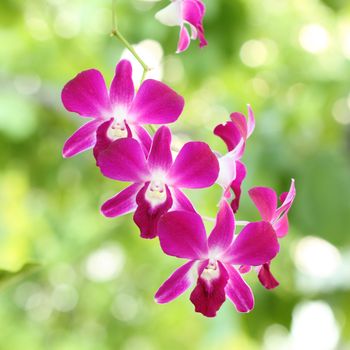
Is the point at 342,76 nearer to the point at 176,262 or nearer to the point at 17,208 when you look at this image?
the point at 176,262

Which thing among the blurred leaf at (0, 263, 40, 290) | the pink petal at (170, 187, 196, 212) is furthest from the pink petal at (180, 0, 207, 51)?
the blurred leaf at (0, 263, 40, 290)

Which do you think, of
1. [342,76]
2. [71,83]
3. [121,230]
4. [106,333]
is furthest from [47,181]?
[71,83]

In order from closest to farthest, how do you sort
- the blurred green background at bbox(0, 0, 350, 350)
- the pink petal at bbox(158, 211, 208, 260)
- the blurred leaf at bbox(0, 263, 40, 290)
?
the pink petal at bbox(158, 211, 208, 260) < the blurred leaf at bbox(0, 263, 40, 290) < the blurred green background at bbox(0, 0, 350, 350)

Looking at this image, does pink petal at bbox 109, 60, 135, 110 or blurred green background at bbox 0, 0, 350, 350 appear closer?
pink petal at bbox 109, 60, 135, 110

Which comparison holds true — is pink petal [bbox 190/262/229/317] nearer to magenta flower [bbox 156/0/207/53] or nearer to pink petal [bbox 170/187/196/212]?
pink petal [bbox 170/187/196/212]

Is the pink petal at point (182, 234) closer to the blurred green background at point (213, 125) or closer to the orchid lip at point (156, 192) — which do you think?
the orchid lip at point (156, 192)

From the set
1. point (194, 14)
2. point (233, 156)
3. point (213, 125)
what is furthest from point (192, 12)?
point (213, 125)
